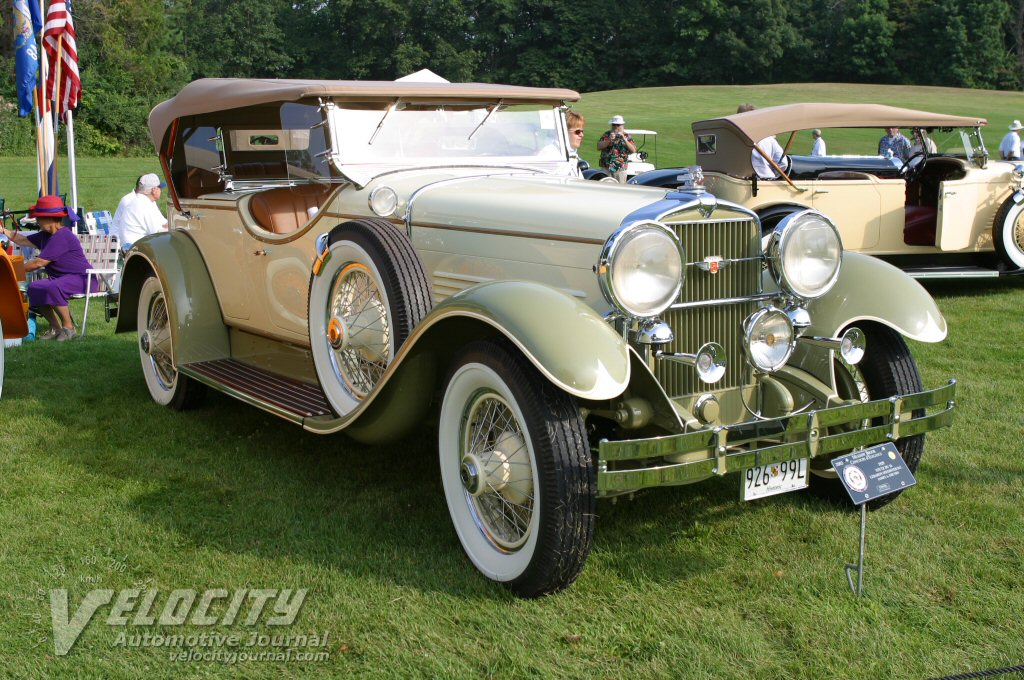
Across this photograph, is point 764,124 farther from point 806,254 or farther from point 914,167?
point 806,254

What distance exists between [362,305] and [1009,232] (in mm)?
7736

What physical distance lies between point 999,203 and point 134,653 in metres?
9.35

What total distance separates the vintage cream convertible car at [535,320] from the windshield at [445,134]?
0.5 inches

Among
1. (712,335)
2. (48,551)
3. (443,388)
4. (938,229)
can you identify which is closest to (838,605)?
(712,335)

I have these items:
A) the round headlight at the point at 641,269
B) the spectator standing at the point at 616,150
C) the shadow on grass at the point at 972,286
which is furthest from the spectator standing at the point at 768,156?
the round headlight at the point at 641,269

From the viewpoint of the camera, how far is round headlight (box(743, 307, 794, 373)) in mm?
3539

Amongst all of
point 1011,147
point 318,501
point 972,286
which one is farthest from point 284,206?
point 1011,147

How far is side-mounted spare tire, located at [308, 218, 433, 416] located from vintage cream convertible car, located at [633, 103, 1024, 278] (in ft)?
17.4

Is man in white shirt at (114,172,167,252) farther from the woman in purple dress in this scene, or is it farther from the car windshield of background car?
the car windshield of background car

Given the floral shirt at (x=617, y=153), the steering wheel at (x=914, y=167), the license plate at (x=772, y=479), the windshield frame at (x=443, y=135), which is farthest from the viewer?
the floral shirt at (x=617, y=153)

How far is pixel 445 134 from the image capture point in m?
4.98

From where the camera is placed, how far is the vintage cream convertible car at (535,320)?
3164 mm

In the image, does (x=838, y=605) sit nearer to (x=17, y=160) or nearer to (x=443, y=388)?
(x=443, y=388)

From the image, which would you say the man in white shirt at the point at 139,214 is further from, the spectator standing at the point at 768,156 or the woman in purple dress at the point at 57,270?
the spectator standing at the point at 768,156
